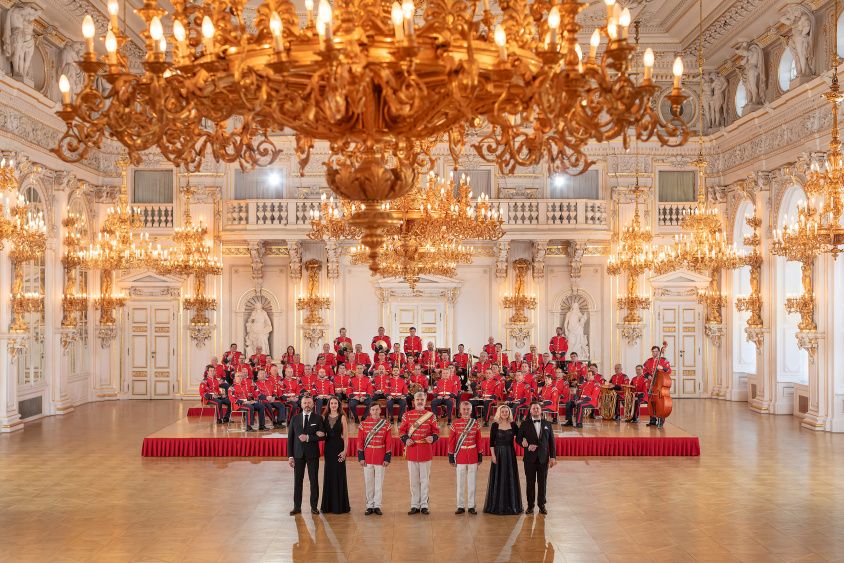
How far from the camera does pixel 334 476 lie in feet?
36.7

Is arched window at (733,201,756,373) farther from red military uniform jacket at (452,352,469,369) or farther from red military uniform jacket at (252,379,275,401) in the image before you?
red military uniform jacket at (252,379,275,401)

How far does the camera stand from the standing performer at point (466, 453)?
11.1 m

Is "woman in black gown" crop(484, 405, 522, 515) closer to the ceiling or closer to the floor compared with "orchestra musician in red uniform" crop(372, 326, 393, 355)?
closer to the floor

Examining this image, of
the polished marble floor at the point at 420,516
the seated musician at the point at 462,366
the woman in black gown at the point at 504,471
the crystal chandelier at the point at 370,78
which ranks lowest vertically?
the polished marble floor at the point at 420,516

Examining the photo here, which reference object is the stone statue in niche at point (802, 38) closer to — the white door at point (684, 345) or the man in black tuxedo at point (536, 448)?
the white door at point (684, 345)

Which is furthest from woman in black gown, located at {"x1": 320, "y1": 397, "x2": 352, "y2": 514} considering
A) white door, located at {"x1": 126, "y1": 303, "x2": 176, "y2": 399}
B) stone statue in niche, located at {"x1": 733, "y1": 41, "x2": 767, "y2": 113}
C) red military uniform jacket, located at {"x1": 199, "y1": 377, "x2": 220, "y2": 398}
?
stone statue in niche, located at {"x1": 733, "y1": 41, "x2": 767, "y2": 113}

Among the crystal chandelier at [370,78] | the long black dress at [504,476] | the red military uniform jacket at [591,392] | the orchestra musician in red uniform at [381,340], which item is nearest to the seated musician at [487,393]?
the red military uniform jacket at [591,392]

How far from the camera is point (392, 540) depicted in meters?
9.93

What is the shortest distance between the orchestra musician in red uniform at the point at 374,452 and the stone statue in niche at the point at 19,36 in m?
12.6

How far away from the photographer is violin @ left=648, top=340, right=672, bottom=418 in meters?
17.1

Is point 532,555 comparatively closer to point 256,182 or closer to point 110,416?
point 110,416

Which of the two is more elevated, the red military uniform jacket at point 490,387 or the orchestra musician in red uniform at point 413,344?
the orchestra musician in red uniform at point 413,344

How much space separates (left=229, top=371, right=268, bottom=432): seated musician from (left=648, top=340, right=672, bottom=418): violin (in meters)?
8.29

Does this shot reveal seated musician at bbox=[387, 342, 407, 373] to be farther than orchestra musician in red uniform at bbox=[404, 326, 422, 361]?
No
